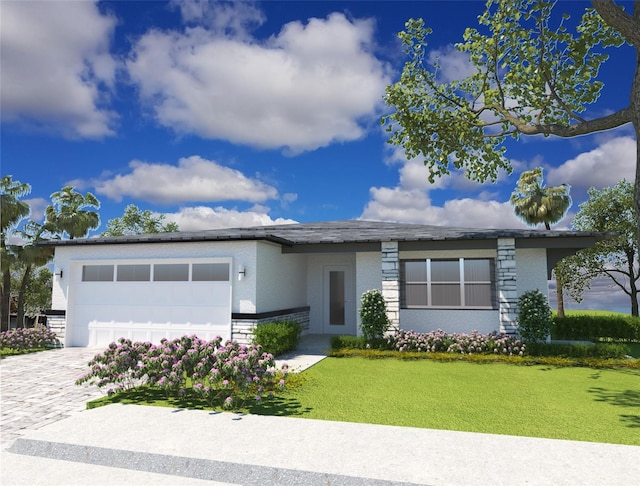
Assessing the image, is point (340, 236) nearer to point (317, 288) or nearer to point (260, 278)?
point (317, 288)

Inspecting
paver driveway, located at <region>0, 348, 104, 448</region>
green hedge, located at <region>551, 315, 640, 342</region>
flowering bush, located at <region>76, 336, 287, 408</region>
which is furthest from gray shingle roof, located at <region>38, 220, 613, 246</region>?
Answer: green hedge, located at <region>551, 315, 640, 342</region>

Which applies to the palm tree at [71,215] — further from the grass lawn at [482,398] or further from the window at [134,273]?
the grass lawn at [482,398]

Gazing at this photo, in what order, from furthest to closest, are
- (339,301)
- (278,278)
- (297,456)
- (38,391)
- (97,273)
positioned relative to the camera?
(339,301), (97,273), (278,278), (38,391), (297,456)

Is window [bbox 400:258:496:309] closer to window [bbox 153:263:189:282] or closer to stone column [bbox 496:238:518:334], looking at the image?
stone column [bbox 496:238:518:334]

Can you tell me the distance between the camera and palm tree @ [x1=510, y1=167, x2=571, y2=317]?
2469 cm

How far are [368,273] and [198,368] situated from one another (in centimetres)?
799

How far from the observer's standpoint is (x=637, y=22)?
7988 mm

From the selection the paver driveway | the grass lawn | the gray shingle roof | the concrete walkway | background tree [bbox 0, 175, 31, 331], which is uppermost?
background tree [bbox 0, 175, 31, 331]

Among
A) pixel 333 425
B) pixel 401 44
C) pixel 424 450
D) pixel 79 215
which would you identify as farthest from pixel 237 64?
pixel 79 215

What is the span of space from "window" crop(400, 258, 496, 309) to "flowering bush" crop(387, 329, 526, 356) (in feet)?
4.23

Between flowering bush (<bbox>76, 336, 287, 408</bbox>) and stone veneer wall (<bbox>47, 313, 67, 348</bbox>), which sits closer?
flowering bush (<bbox>76, 336, 287, 408</bbox>)

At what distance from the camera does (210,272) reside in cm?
1253

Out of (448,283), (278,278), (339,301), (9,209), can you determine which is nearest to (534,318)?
(448,283)

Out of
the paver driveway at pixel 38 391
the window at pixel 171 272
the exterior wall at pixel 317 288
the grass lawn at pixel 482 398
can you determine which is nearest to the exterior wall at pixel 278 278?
the exterior wall at pixel 317 288
